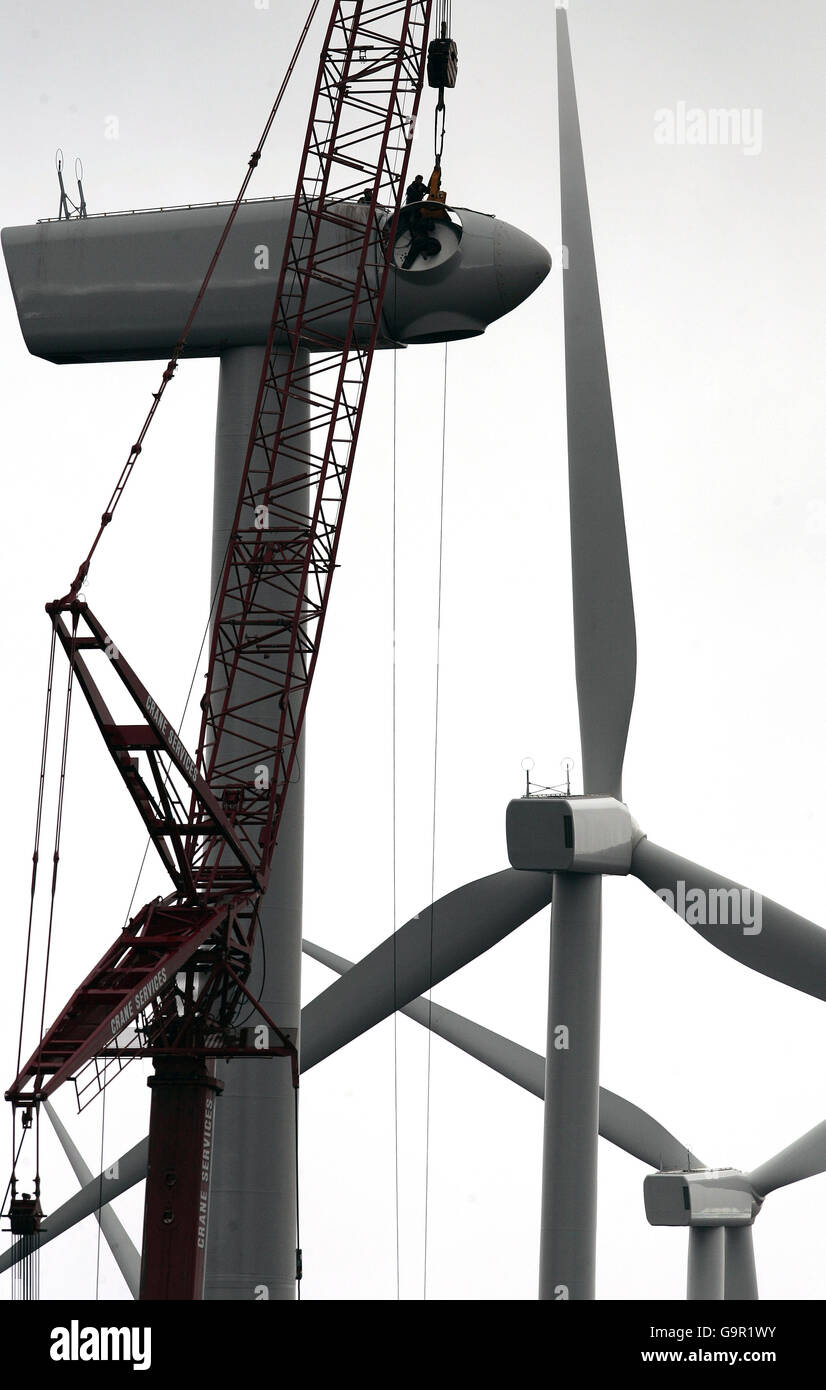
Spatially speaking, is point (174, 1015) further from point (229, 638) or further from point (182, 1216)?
point (229, 638)

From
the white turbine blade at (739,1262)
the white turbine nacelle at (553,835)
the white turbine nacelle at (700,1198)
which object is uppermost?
the white turbine nacelle at (553,835)

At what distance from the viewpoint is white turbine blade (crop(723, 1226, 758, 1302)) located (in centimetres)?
4588

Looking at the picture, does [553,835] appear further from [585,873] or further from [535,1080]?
[535,1080]

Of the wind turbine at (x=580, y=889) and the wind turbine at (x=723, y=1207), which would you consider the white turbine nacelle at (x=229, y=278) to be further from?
the wind turbine at (x=723, y=1207)

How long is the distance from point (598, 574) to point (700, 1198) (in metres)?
13.6

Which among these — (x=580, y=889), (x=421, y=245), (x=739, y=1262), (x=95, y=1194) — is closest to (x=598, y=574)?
(x=580, y=889)

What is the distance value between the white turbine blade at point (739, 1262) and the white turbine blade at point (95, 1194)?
41.9 ft

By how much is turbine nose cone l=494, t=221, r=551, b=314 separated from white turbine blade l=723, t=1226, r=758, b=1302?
20.4 meters

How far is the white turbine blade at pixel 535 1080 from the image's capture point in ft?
148

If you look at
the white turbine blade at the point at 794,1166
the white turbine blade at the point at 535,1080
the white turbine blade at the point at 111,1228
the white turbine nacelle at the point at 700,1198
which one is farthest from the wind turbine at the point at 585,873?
the white turbine blade at the point at 111,1228

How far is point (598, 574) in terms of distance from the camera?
4025 centimetres
